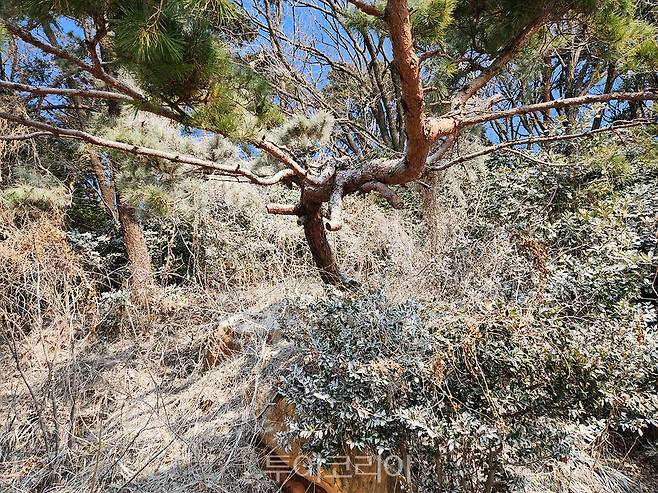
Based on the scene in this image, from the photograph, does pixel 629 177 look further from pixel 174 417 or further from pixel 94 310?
pixel 94 310

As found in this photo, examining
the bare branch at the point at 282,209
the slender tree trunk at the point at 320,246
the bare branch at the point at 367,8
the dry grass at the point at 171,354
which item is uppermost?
A: the bare branch at the point at 367,8

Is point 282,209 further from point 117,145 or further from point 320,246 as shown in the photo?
Answer: point 117,145

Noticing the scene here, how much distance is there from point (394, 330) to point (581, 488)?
0.97 metres

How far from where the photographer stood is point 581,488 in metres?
1.56

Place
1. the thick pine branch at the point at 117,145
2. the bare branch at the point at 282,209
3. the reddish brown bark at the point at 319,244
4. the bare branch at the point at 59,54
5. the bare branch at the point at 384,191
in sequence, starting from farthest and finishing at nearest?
1. the reddish brown bark at the point at 319,244
2. the bare branch at the point at 282,209
3. the bare branch at the point at 384,191
4. the thick pine branch at the point at 117,145
5. the bare branch at the point at 59,54

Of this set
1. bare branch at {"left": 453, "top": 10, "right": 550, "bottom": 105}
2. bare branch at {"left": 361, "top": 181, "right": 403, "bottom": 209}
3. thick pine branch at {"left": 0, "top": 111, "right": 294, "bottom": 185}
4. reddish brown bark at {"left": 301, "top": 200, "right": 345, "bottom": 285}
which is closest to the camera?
thick pine branch at {"left": 0, "top": 111, "right": 294, "bottom": 185}

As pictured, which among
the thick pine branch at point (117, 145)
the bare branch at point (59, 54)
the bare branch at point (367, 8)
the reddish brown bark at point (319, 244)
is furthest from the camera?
the reddish brown bark at point (319, 244)

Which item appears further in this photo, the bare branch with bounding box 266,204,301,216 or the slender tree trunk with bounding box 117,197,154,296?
the slender tree trunk with bounding box 117,197,154,296

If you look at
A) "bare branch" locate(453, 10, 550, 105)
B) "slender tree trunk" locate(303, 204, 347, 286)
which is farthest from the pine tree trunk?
"bare branch" locate(453, 10, 550, 105)

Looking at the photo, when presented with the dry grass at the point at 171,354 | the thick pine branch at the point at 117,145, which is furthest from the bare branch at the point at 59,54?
the dry grass at the point at 171,354

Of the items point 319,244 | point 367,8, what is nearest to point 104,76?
point 367,8

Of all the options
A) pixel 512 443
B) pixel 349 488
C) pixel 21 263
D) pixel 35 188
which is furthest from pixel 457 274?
pixel 35 188

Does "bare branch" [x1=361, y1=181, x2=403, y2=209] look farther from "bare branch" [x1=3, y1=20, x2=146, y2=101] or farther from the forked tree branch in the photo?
"bare branch" [x1=3, y1=20, x2=146, y2=101]

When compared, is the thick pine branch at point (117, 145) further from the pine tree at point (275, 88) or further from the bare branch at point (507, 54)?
the bare branch at point (507, 54)
